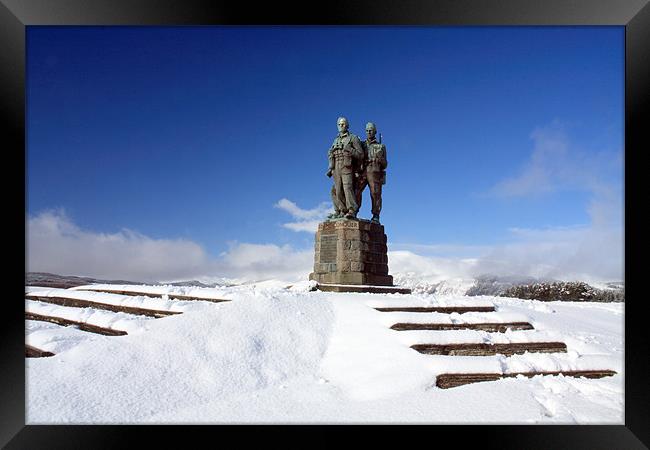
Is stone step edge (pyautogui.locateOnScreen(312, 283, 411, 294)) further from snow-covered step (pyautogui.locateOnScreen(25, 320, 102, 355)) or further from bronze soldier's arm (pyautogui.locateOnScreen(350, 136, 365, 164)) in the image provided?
snow-covered step (pyautogui.locateOnScreen(25, 320, 102, 355))

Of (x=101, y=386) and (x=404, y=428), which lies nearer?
(x=404, y=428)

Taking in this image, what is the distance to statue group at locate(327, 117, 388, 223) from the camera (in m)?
13.9

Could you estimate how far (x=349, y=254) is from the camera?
13086 millimetres

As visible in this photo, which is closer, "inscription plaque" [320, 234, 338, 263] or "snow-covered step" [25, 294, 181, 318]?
"snow-covered step" [25, 294, 181, 318]

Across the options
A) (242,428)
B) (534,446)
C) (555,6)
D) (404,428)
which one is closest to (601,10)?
(555,6)

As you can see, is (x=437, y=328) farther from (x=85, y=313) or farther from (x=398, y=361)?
(x=85, y=313)

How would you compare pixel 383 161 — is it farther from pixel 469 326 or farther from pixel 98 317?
pixel 98 317

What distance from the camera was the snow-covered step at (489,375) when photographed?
6.22 metres

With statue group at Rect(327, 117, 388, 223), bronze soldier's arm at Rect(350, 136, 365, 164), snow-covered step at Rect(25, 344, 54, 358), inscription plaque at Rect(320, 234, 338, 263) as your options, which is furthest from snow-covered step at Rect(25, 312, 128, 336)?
bronze soldier's arm at Rect(350, 136, 365, 164)

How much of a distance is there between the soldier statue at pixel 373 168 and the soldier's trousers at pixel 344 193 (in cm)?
56

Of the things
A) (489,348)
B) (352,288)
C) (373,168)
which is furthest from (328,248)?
(489,348)

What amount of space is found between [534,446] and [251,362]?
3894 mm

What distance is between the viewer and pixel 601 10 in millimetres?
4473

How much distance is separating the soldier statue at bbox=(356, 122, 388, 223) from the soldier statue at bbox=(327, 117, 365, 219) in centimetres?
31
